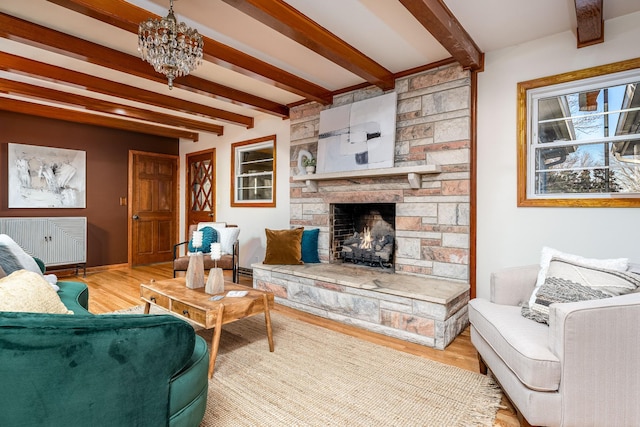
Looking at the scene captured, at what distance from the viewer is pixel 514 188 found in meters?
2.99

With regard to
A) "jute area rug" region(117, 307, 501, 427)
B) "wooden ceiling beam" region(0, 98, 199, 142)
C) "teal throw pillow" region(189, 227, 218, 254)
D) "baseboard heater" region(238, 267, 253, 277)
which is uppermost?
"wooden ceiling beam" region(0, 98, 199, 142)

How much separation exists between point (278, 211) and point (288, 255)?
1130 mm

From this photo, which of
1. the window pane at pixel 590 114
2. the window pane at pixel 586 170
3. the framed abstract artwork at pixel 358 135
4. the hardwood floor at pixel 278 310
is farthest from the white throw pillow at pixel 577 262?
the framed abstract artwork at pixel 358 135

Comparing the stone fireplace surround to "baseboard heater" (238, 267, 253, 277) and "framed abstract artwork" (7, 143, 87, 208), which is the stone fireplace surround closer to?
"baseboard heater" (238, 267, 253, 277)

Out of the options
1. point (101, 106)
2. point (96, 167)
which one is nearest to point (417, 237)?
point (101, 106)

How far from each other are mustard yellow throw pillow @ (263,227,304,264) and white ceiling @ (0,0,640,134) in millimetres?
1844

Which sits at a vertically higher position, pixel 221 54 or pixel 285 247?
pixel 221 54

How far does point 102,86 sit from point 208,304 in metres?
2.96

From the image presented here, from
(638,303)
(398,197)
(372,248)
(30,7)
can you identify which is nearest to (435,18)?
(398,197)

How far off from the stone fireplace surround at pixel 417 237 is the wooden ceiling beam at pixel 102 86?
2.23m

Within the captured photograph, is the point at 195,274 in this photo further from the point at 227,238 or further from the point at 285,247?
the point at 227,238

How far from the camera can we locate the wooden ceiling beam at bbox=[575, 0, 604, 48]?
2.17 meters

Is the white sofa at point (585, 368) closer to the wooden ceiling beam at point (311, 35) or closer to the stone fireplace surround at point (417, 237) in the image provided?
the stone fireplace surround at point (417, 237)

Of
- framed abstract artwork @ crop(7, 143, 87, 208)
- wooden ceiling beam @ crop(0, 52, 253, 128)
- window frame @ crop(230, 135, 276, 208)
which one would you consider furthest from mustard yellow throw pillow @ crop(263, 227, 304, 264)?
framed abstract artwork @ crop(7, 143, 87, 208)
